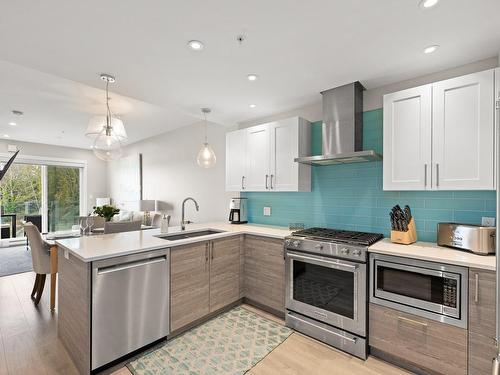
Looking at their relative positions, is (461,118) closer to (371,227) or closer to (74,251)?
(371,227)

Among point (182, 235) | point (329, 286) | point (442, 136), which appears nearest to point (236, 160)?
point (182, 235)

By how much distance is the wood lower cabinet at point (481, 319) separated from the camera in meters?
1.56

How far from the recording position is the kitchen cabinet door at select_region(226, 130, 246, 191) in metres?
3.41

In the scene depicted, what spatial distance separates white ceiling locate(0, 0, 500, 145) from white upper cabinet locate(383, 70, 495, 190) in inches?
12.6

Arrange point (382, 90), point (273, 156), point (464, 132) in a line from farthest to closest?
point (273, 156) < point (382, 90) < point (464, 132)

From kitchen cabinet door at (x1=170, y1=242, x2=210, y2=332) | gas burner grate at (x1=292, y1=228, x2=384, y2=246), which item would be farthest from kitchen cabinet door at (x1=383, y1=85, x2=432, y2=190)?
kitchen cabinet door at (x1=170, y1=242, x2=210, y2=332)

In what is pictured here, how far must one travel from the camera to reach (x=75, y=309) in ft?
6.29

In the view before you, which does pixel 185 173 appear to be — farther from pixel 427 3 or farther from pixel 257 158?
pixel 427 3

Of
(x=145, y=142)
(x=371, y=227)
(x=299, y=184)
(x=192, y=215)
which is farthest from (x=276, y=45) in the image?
(x=145, y=142)

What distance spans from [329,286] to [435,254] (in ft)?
2.94

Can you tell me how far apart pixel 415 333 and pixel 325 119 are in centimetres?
208

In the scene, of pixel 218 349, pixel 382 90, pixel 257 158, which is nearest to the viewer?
pixel 218 349

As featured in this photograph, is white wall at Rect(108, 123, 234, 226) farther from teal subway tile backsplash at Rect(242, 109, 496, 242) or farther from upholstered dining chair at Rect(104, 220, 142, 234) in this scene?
upholstered dining chair at Rect(104, 220, 142, 234)

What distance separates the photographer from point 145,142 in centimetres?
624
